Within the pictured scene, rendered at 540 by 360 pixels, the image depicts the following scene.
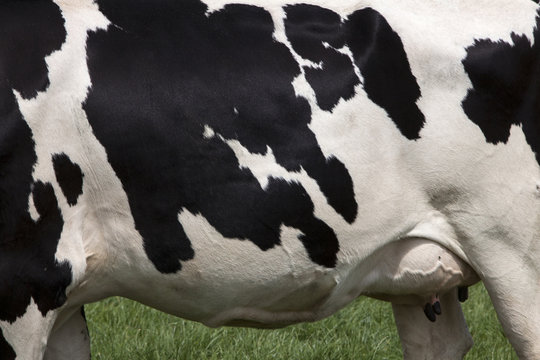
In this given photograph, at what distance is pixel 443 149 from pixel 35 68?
126 centimetres

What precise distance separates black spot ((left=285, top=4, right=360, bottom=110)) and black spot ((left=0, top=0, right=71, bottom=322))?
2.59 feet

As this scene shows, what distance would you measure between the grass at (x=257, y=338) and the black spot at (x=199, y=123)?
1.53 meters

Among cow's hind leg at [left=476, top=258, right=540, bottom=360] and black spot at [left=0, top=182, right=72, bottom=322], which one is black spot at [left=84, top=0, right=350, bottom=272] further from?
cow's hind leg at [left=476, top=258, right=540, bottom=360]

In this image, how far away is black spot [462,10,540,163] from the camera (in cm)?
327

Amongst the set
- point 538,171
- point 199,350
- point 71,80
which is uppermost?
point 71,80

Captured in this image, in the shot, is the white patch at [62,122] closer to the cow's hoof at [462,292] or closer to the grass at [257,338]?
the cow's hoof at [462,292]

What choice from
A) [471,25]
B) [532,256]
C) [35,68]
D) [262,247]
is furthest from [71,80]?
[532,256]

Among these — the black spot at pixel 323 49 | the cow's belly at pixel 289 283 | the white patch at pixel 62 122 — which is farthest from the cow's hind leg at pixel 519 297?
the white patch at pixel 62 122

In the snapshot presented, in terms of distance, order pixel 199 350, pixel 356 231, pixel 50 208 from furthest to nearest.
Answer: pixel 199 350 < pixel 356 231 < pixel 50 208

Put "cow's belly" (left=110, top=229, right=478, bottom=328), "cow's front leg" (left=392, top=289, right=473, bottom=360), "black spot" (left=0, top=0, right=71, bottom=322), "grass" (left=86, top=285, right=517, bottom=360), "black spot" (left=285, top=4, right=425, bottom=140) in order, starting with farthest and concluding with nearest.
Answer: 1. "grass" (left=86, top=285, right=517, bottom=360)
2. "cow's front leg" (left=392, top=289, right=473, bottom=360)
3. "black spot" (left=285, top=4, right=425, bottom=140)
4. "cow's belly" (left=110, top=229, right=478, bottom=328)
5. "black spot" (left=0, top=0, right=71, bottom=322)

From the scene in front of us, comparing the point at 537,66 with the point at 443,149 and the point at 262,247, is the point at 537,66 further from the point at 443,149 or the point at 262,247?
the point at 262,247

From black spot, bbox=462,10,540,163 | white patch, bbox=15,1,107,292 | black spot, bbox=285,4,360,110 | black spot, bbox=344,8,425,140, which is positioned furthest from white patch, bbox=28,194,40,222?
black spot, bbox=462,10,540,163

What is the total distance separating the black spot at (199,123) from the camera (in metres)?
2.96

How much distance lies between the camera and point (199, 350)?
14.9ft
